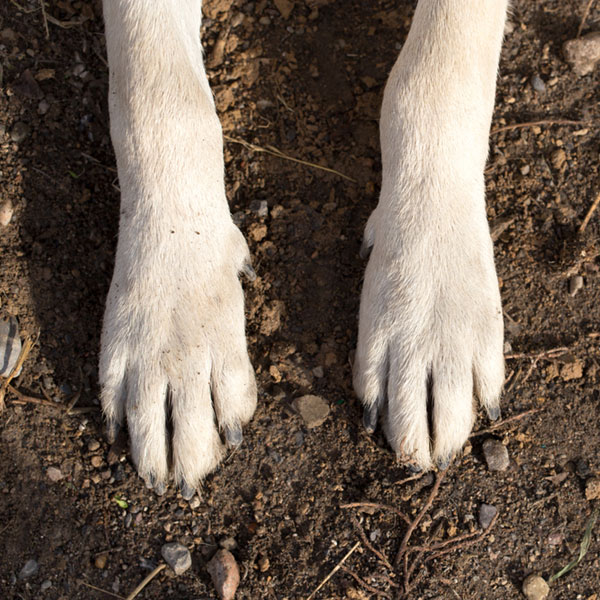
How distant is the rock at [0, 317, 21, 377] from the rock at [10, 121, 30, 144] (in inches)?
24.4

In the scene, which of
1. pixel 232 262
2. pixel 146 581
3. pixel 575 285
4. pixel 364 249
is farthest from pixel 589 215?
pixel 146 581

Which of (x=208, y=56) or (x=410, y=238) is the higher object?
(x=208, y=56)

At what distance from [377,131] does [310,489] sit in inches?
49.8

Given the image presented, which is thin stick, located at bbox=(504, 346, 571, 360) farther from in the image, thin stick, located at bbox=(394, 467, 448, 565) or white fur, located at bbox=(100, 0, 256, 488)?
white fur, located at bbox=(100, 0, 256, 488)

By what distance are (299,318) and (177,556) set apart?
863 millimetres

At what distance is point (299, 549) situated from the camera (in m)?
2.32

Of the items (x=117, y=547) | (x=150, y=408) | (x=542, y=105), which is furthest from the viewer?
(x=542, y=105)

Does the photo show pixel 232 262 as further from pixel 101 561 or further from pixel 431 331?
pixel 101 561

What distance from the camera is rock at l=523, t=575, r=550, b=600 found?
2.35 m

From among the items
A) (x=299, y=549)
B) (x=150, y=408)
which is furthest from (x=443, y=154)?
(x=299, y=549)

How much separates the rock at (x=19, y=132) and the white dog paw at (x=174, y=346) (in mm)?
613

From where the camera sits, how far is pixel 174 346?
208 cm

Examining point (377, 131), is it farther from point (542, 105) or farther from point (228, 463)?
point (228, 463)

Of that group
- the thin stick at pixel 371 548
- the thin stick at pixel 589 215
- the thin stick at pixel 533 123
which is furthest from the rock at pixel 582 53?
the thin stick at pixel 371 548
